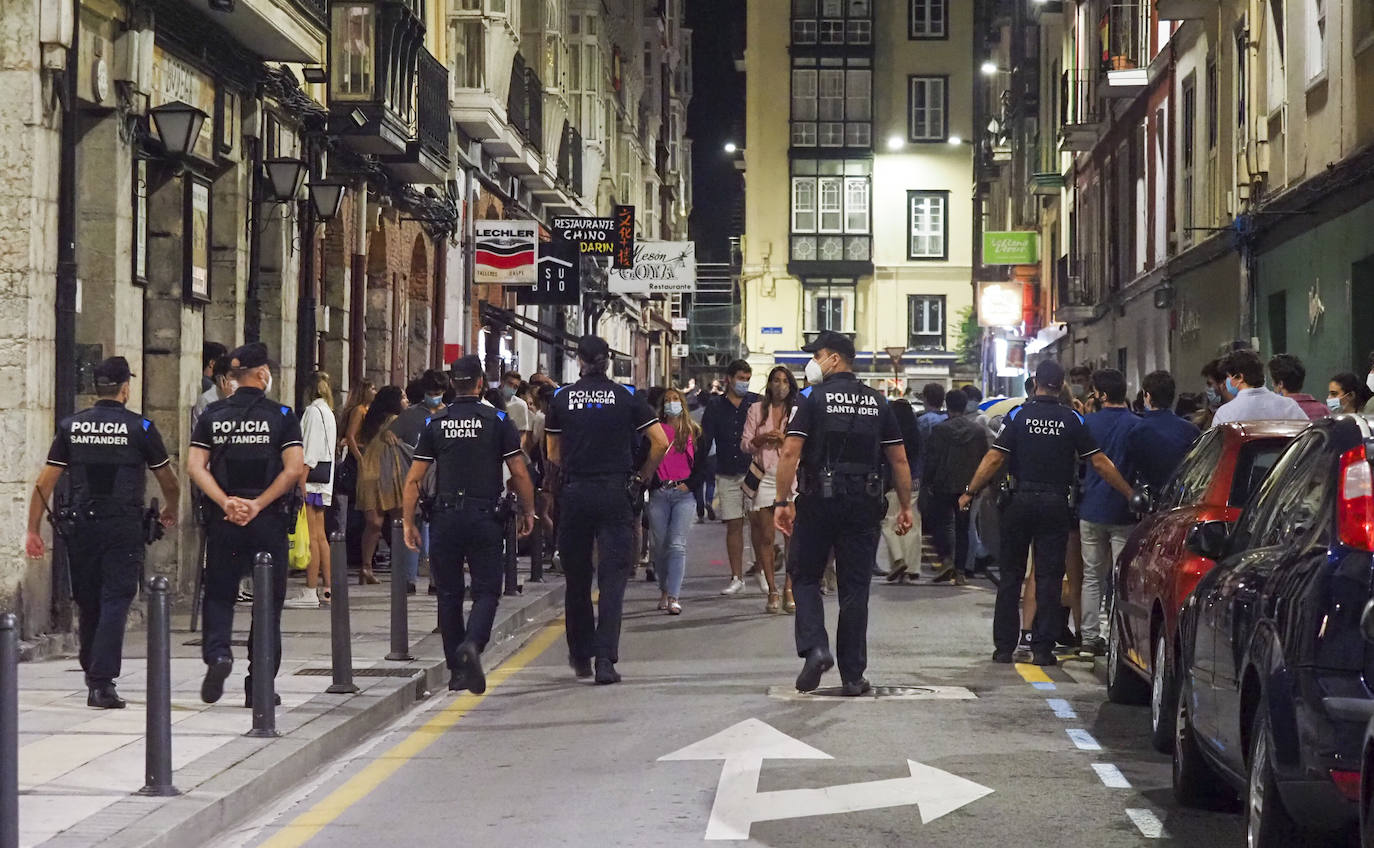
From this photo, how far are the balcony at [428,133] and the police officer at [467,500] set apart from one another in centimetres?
1364

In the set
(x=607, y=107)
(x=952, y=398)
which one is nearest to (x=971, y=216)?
(x=607, y=107)

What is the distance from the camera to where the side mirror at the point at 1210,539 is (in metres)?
7.93

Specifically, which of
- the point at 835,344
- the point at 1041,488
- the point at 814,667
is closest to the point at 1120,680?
the point at 814,667

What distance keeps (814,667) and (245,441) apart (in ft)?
10.8

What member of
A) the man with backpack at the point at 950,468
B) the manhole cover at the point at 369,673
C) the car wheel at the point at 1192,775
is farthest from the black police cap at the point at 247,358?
the man with backpack at the point at 950,468

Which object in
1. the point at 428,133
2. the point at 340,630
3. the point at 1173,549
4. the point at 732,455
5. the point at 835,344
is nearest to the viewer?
the point at 1173,549

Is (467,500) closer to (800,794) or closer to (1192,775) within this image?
(800,794)

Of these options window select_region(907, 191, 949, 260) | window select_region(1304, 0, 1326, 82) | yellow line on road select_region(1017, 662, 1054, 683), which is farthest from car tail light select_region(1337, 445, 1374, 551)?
window select_region(907, 191, 949, 260)

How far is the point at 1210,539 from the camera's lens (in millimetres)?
7953

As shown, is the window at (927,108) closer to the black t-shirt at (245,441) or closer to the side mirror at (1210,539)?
the black t-shirt at (245,441)

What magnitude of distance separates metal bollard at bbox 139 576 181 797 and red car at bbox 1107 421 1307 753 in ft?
13.5

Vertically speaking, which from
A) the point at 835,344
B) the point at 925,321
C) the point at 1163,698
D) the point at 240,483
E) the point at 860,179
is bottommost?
the point at 1163,698

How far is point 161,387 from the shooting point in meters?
17.6

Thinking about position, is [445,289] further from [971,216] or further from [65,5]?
[971,216]
